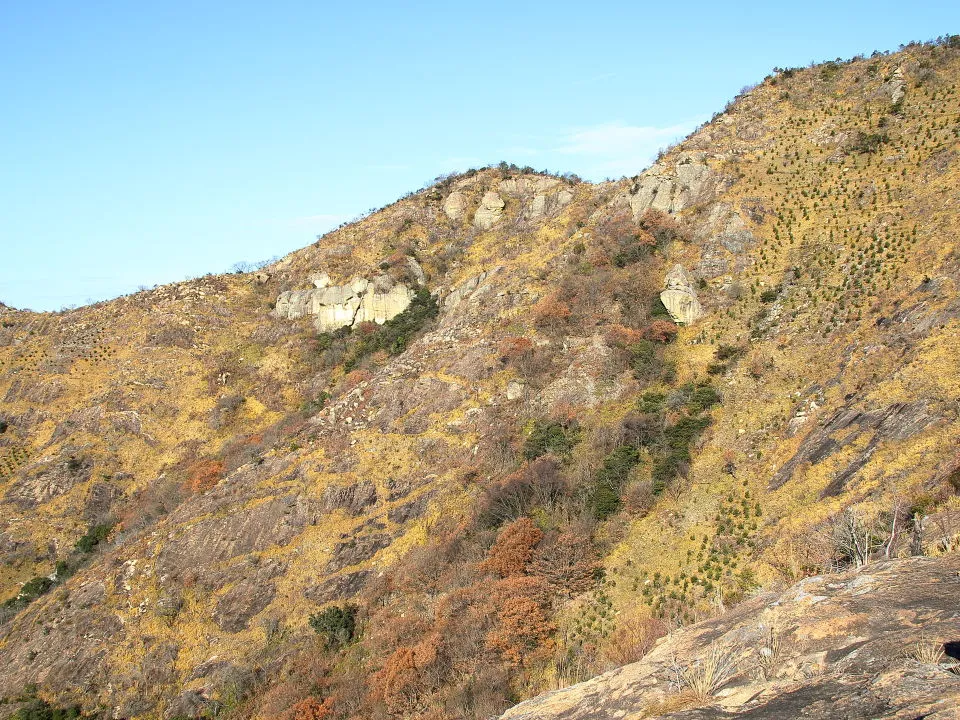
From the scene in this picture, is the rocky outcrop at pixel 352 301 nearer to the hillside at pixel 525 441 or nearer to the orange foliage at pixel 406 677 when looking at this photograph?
the hillside at pixel 525 441

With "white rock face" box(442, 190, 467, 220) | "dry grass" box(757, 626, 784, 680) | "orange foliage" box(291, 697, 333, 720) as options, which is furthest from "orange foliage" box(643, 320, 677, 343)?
"white rock face" box(442, 190, 467, 220)

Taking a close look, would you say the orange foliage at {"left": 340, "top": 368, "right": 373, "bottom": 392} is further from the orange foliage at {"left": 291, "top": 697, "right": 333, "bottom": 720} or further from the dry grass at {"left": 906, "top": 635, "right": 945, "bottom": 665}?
the dry grass at {"left": 906, "top": 635, "right": 945, "bottom": 665}

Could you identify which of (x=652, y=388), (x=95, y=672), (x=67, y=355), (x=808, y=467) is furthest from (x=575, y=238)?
(x=67, y=355)

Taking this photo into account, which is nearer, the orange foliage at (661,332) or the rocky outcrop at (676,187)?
the orange foliage at (661,332)

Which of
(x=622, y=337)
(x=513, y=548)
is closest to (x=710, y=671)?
(x=513, y=548)

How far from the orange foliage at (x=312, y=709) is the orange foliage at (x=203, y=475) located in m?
20.7

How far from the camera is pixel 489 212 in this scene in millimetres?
65062

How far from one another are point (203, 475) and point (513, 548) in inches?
1011

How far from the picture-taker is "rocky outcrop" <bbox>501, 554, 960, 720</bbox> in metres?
8.80

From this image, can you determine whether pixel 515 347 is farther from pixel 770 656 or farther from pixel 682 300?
pixel 770 656

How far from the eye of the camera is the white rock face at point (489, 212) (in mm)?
64625

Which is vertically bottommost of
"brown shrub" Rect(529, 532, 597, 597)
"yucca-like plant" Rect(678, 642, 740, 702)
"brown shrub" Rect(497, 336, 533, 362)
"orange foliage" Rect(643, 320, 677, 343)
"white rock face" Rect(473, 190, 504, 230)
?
"brown shrub" Rect(529, 532, 597, 597)

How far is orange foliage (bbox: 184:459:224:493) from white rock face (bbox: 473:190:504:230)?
3334cm

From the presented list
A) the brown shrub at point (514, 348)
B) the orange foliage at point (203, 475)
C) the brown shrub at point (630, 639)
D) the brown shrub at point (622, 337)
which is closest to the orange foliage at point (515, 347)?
the brown shrub at point (514, 348)
